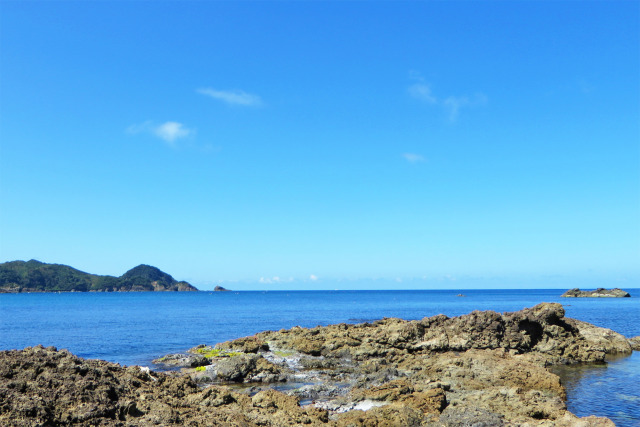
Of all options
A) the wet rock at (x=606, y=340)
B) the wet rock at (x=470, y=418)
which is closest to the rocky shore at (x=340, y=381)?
the wet rock at (x=470, y=418)

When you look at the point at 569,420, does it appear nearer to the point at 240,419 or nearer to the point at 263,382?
the point at 240,419

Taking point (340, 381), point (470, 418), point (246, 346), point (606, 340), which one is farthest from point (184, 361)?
point (606, 340)

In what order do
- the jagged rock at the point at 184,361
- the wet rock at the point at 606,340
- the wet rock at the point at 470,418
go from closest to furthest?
the wet rock at the point at 470,418 < the jagged rock at the point at 184,361 < the wet rock at the point at 606,340

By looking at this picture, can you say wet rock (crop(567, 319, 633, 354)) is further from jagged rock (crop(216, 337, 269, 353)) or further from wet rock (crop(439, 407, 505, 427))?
jagged rock (crop(216, 337, 269, 353))

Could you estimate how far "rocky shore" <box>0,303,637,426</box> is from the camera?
54.8ft

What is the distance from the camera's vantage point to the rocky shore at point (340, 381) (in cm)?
1670

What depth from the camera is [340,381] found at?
30812 millimetres

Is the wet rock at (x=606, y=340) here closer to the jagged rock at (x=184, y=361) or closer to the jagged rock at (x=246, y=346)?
the jagged rock at (x=246, y=346)

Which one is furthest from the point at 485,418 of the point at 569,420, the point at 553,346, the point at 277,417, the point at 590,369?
the point at 553,346

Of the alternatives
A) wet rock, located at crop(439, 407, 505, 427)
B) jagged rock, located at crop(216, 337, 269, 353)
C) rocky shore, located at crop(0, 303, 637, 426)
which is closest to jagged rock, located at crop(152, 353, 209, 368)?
rocky shore, located at crop(0, 303, 637, 426)

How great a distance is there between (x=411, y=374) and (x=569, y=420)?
41.7 ft

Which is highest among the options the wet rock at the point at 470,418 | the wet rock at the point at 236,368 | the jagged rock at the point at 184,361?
Answer: the wet rock at the point at 470,418

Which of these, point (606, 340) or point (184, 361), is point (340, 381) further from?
point (606, 340)

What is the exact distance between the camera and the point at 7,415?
1436cm
